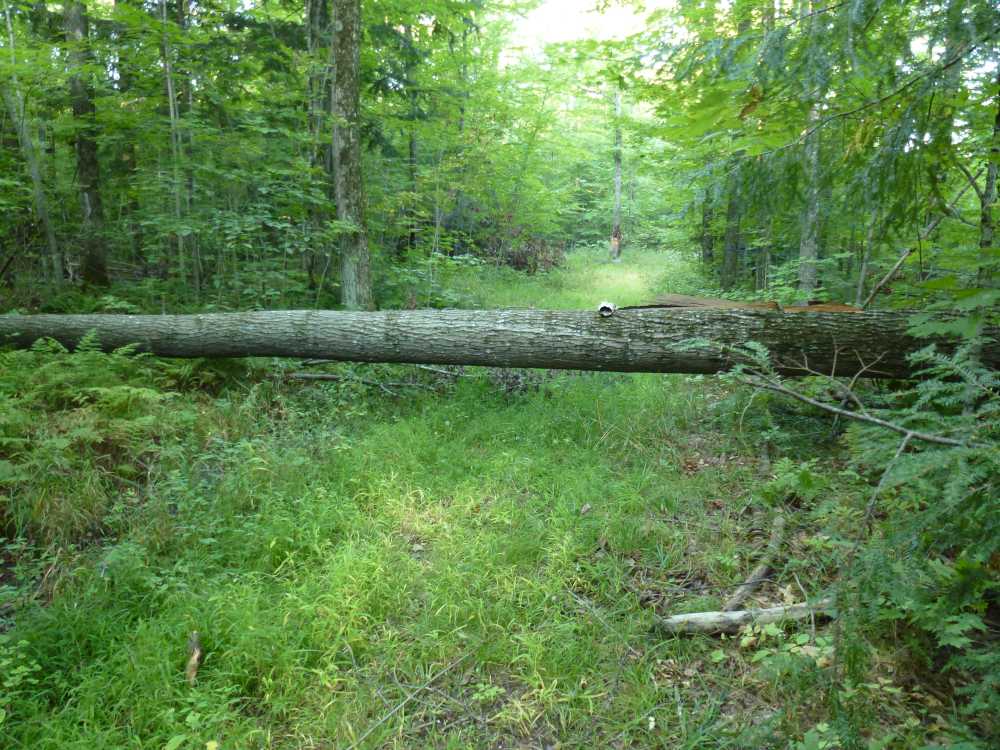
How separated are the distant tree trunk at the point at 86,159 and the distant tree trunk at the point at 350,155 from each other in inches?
156

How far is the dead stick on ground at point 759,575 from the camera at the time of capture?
3.15 meters

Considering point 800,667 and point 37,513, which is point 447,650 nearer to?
point 800,667

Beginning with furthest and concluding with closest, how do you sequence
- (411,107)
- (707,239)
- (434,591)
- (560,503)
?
(707,239), (411,107), (560,503), (434,591)

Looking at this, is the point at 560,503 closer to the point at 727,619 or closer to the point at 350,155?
the point at 727,619

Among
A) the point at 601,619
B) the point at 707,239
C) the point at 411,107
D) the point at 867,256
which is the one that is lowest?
the point at 601,619

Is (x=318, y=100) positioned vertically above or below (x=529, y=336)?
above

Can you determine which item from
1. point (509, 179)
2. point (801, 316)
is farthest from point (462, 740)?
point (509, 179)

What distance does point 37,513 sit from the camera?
3670 mm

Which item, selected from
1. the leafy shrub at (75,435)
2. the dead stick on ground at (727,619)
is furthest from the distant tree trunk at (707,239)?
the leafy shrub at (75,435)

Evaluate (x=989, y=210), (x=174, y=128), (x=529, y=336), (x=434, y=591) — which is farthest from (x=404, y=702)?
(x=174, y=128)

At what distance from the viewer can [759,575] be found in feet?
10.9

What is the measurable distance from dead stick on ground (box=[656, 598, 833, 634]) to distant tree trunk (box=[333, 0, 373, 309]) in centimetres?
633

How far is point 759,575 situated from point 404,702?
2.15m

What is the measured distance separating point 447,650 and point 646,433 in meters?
3.06
